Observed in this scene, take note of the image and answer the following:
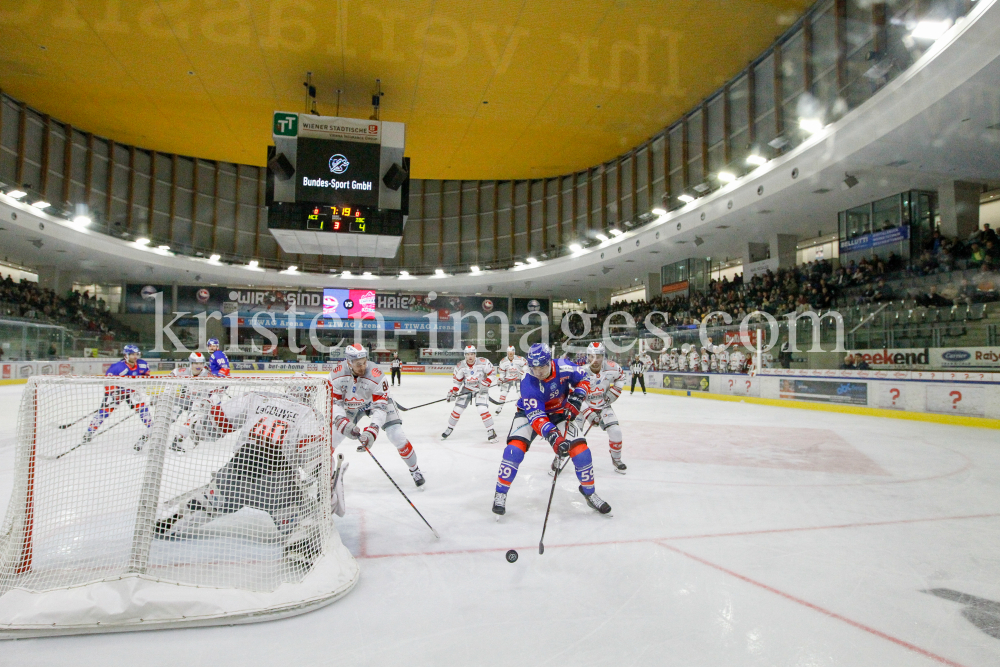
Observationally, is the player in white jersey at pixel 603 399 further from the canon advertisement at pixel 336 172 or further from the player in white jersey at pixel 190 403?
the canon advertisement at pixel 336 172

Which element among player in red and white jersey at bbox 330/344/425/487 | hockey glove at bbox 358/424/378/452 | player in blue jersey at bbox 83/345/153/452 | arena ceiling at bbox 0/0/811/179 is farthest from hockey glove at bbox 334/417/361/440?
arena ceiling at bbox 0/0/811/179

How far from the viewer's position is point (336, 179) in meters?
12.4

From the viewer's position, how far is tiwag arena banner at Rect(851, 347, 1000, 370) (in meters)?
9.18

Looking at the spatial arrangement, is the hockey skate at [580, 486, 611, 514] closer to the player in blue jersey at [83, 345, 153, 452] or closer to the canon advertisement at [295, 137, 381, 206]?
the player in blue jersey at [83, 345, 153, 452]

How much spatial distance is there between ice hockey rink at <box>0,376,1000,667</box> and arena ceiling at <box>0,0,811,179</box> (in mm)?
11724

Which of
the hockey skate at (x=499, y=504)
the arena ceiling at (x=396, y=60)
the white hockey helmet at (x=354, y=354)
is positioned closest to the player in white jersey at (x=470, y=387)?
the white hockey helmet at (x=354, y=354)

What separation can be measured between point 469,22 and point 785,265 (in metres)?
13.9

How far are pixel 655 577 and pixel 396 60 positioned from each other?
49.9 feet

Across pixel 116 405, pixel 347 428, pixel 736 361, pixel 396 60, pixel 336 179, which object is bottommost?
pixel 347 428

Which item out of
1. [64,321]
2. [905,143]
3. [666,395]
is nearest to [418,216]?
[64,321]

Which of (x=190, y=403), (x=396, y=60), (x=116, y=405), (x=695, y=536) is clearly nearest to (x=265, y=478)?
(x=190, y=403)

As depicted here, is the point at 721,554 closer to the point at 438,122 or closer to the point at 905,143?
the point at 905,143

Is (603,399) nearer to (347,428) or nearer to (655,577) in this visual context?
(347,428)

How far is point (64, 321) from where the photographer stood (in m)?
23.1
